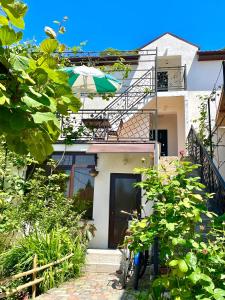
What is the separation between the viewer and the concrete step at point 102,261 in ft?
34.1

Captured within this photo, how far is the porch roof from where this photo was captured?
490 inches

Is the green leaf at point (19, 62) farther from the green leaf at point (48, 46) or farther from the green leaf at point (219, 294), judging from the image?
the green leaf at point (219, 294)

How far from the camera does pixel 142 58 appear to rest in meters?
20.1


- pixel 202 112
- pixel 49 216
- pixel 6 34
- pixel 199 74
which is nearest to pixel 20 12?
pixel 6 34

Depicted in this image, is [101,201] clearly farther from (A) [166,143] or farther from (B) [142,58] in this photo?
(B) [142,58]

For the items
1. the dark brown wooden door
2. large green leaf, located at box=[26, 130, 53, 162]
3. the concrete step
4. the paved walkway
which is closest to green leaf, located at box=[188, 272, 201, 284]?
large green leaf, located at box=[26, 130, 53, 162]

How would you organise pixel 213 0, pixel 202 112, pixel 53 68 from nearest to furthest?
pixel 53 68 < pixel 213 0 < pixel 202 112

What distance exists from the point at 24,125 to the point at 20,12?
60 centimetres

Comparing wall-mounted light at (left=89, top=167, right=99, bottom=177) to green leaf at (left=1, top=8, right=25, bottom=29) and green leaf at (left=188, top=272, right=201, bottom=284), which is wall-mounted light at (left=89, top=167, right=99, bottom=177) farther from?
green leaf at (left=1, top=8, right=25, bottom=29)

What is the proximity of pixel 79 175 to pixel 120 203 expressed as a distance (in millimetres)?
2539

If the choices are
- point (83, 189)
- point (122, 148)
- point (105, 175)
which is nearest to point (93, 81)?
point (122, 148)

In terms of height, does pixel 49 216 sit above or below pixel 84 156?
below

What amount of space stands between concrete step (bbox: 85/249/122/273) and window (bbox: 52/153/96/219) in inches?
126

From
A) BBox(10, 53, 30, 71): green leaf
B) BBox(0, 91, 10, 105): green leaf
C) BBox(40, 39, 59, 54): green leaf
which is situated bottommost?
BBox(0, 91, 10, 105): green leaf
